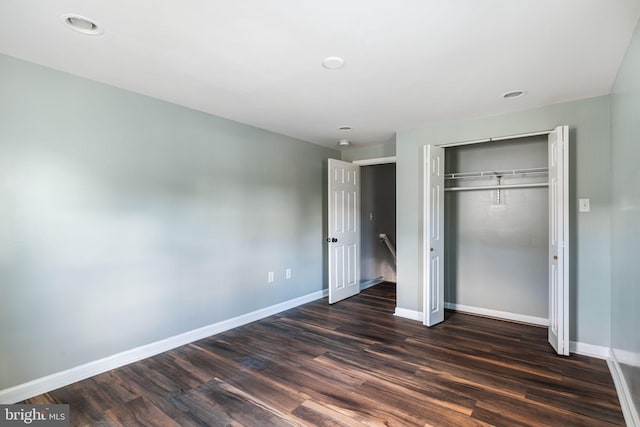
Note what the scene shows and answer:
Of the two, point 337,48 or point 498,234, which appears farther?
point 498,234

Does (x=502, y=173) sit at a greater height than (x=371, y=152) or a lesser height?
lesser

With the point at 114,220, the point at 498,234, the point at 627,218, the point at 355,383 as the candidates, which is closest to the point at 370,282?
the point at 498,234

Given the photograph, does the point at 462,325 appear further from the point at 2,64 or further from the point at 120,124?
the point at 2,64

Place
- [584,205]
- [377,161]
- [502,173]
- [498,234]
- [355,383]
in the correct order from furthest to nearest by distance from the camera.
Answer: [377,161]
[498,234]
[502,173]
[584,205]
[355,383]

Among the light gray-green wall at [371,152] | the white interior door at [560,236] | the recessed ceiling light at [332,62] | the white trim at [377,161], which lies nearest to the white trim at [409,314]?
the white interior door at [560,236]

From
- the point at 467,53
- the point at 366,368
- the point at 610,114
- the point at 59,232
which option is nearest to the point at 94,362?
the point at 59,232

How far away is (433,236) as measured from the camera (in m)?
3.68

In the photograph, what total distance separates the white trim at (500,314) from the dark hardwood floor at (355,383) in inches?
9.6

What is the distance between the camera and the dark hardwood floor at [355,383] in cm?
206

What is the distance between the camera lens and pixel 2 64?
214 cm

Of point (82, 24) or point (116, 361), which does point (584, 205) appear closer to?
point (82, 24)

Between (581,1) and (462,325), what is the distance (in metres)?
3.17

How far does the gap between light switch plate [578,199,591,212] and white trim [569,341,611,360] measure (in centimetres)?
122

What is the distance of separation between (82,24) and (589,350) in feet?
15.0
